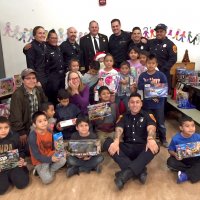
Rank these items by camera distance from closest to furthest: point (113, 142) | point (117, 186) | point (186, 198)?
1. point (186, 198)
2. point (117, 186)
3. point (113, 142)

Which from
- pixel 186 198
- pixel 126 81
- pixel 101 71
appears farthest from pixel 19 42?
pixel 186 198

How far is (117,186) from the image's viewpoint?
249cm

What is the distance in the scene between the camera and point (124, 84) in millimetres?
3623

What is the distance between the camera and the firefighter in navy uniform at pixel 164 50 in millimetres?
4094

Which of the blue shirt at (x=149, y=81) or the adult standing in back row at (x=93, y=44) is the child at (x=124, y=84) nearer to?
the blue shirt at (x=149, y=81)

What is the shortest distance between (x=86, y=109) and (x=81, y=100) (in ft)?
0.47

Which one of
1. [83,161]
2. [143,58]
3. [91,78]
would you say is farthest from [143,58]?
[83,161]

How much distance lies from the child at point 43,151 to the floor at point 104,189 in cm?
11

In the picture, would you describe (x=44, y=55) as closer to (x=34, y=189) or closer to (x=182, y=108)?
(x=34, y=189)

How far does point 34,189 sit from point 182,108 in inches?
102

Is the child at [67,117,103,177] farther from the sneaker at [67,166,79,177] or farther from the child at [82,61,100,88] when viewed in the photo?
the child at [82,61,100,88]

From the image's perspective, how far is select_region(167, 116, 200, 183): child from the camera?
2.59 m

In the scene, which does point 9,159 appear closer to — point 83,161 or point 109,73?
point 83,161

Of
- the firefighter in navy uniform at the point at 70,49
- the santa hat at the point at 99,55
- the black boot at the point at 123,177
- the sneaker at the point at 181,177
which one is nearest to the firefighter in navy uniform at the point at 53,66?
the firefighter in navy uniform at the point at 70,49
